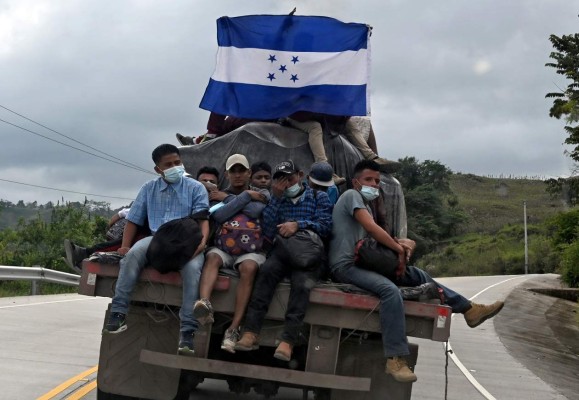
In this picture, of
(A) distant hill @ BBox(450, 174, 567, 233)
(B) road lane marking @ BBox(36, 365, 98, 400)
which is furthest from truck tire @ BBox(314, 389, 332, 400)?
(A) distant hill @ BBox(450, 174, 567, 233)

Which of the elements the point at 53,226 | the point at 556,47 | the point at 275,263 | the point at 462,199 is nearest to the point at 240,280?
the point at 275,263

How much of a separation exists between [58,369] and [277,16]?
480 cm

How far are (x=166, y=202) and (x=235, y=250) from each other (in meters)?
0.71

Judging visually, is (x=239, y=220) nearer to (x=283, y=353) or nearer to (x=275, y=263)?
(x=275, y=263)

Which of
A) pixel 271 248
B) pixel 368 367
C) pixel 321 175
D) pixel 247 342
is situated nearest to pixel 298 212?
pixel 271 248

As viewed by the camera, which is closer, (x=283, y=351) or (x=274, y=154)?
(x=283, y=351)

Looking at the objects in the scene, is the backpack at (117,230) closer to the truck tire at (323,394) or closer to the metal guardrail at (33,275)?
the truck tire at (323,394)

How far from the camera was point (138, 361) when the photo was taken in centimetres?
625

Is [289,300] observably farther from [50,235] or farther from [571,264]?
[571,264]

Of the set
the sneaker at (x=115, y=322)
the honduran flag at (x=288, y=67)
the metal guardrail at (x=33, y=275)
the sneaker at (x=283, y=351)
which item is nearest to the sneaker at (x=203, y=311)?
the sneaker at (x=283, y=351)

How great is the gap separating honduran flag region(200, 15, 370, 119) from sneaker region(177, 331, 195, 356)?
3.70m

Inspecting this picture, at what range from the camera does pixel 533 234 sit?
9306 centimetres

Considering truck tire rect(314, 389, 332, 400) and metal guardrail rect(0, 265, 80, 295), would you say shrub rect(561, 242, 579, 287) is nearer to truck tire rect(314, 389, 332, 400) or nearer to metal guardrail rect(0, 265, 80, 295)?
metal guardrail rect(0, 265, 80, 295)

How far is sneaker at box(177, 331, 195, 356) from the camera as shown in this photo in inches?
223
